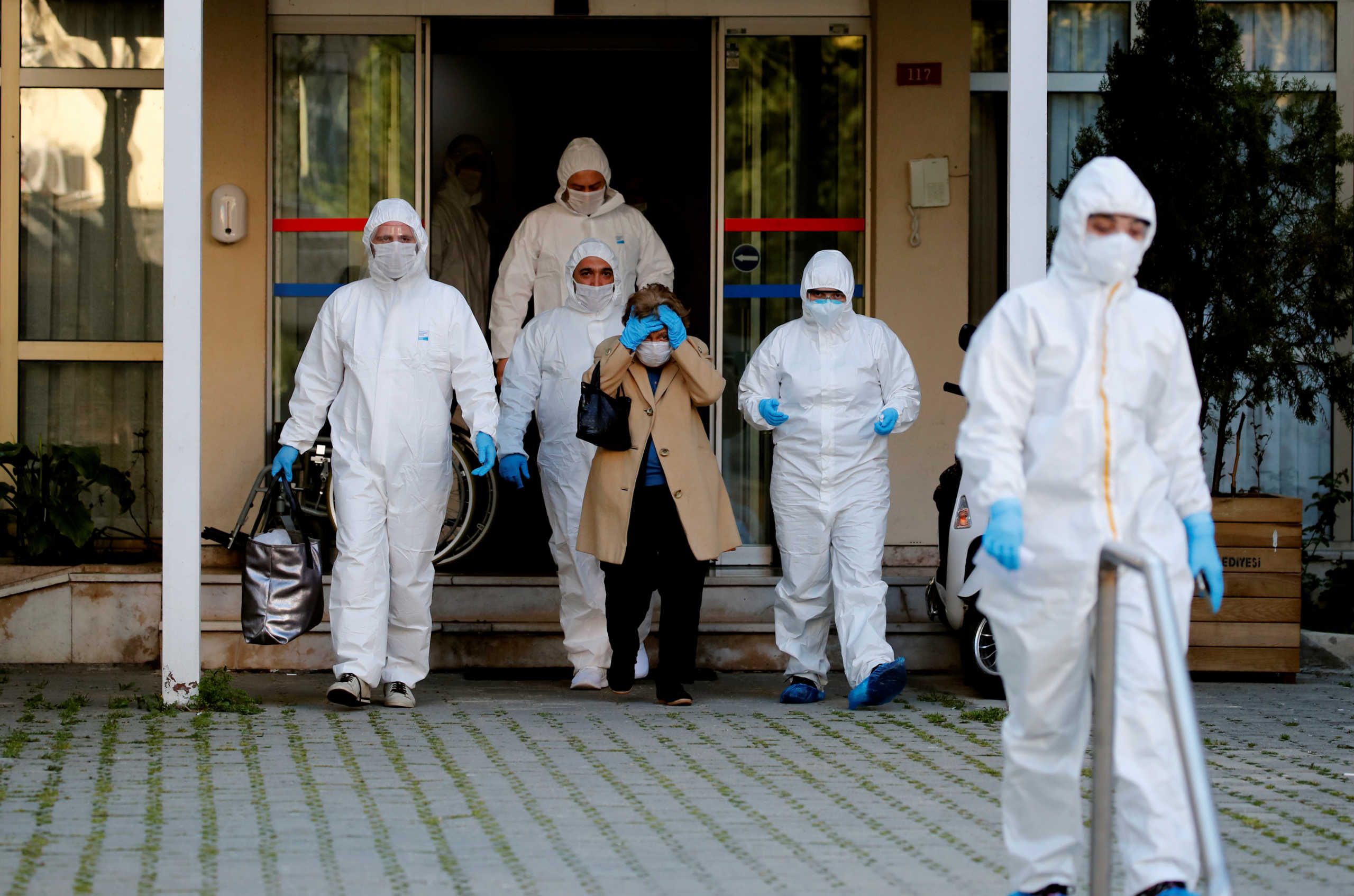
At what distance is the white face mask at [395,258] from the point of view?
6.53m

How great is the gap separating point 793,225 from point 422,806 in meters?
4.80

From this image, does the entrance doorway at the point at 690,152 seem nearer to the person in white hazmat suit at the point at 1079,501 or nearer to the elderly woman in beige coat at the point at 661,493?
the elderly woman in beige coat at the point at 661,493

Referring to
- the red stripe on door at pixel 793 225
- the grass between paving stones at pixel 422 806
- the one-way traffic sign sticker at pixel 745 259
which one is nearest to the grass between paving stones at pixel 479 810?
the grass between paving stones at pixel 422 806

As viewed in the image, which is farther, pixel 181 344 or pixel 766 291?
pixel 766 291

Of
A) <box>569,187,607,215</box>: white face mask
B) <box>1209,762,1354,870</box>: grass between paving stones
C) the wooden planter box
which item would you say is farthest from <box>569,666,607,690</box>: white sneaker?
<box>1209,762,1354,870</box>: grass between paving stones

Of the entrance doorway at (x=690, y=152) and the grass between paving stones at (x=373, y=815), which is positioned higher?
the entrance doorway at (x=690, y=152)

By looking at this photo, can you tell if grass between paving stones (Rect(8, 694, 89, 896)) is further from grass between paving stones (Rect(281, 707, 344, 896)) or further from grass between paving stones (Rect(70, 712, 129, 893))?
grass between paving stones (Rect(281, 707, 344, 896))

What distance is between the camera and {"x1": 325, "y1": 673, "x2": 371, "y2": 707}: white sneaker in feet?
20.9

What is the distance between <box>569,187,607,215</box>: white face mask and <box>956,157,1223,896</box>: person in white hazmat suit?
179 inches

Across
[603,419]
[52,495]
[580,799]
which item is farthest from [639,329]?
[52,495]

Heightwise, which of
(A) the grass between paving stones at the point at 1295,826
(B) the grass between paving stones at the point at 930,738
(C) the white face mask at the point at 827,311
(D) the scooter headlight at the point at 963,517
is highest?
(C) the white face mask at the point at 827,311

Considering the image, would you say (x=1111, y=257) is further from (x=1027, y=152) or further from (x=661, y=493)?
(x=661, y=493)

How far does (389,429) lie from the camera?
647 centimetres

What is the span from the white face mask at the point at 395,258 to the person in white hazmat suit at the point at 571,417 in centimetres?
84
